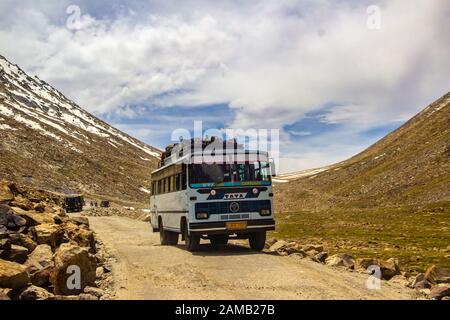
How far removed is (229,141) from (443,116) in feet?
384

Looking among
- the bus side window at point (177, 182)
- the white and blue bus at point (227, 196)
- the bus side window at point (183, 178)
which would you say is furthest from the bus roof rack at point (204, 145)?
the bus side window at point (177, 182)

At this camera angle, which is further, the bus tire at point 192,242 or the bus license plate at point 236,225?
the bus tire at point 192,242

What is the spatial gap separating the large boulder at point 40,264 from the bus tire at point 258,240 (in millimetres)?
8931

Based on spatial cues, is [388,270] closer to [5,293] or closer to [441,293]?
[441,293]

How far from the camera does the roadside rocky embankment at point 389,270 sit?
43.2 feet

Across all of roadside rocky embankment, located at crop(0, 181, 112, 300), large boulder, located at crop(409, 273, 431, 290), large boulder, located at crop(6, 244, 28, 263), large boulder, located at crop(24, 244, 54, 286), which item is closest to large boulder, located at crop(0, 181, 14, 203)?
roadside rocky embankment, located at crop(0, 181, 112, 300)

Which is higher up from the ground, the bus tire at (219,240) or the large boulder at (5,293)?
the bus tire at (219,240)

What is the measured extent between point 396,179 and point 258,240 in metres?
75.3

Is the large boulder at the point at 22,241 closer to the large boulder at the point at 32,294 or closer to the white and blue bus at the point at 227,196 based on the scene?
the large boulder at the point at 32,294

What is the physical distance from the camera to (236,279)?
13922mm

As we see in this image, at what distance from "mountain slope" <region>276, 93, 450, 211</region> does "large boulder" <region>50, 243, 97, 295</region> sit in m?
61.1

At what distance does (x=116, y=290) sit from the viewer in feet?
42.1

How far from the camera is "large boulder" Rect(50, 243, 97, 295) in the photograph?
12078 mm
